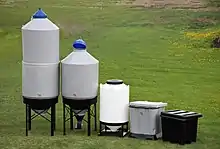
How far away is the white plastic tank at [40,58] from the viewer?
5.18 m

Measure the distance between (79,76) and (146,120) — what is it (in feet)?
2.23

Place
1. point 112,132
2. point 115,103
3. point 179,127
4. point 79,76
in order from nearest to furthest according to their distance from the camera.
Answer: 1. point 179,127
2. point 79,76
3. point 115,103
4. point 112,132

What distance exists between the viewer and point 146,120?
5.22 meters

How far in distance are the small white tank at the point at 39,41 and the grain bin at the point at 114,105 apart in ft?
1.78

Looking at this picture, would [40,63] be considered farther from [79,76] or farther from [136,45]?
[136,45]

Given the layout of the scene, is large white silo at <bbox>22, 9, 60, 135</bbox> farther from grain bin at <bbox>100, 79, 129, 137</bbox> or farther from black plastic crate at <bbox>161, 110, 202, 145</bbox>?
black plastic crate at <bbox>161, 110, 202, 145</bbox>

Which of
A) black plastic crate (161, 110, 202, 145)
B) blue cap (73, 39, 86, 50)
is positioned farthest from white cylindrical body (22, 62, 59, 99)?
black plastic crate (161, 110, 202, 145)

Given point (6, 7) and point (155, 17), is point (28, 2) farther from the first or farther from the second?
point (155, 17)

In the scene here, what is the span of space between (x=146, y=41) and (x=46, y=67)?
121 inches

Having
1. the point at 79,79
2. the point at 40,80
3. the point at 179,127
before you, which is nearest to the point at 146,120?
the point at 179,127

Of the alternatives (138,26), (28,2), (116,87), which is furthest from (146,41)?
(116,87)

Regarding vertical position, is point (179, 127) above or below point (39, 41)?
below

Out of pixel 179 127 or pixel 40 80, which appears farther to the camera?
pixel 40 80

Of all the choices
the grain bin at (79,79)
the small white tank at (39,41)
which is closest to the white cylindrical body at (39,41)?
the small white tank at (39,41)
